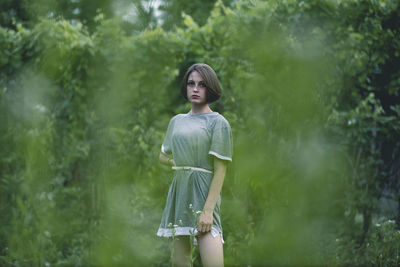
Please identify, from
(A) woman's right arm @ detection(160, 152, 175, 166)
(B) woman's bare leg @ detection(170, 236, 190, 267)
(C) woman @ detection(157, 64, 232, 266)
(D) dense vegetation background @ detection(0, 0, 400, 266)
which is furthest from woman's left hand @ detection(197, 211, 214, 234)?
(D) dense vegetation background @ detection(0, 0, 400, 266)

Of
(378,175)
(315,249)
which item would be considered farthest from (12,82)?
(378,175)

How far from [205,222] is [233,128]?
153 centimetres

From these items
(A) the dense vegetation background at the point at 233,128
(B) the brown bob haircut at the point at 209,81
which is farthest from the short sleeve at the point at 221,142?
(A) the dense vegetation background at the point at 233,128

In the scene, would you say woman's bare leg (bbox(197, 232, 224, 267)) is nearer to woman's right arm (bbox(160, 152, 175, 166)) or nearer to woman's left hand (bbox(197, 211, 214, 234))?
woman's left hand (bbox(197, 211, 214, 234))

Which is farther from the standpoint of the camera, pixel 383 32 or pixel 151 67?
pixel 151 67

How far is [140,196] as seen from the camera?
12.6ft

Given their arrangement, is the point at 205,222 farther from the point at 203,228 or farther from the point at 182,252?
the point at 182,252

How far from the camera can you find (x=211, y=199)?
7.34 ft

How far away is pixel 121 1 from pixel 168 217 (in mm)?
2521

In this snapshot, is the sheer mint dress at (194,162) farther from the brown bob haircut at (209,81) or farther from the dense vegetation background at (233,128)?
the dense vegetation background at (233,128)

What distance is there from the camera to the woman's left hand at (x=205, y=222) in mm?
2205

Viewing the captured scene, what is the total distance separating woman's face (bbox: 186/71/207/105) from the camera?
2.37 metres

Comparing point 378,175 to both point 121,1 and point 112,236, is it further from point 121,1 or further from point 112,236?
point 121,1

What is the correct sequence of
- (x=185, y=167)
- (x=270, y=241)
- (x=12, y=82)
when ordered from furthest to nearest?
(x=12, y=82), (x=270, y=241), (x=185, y=167)
